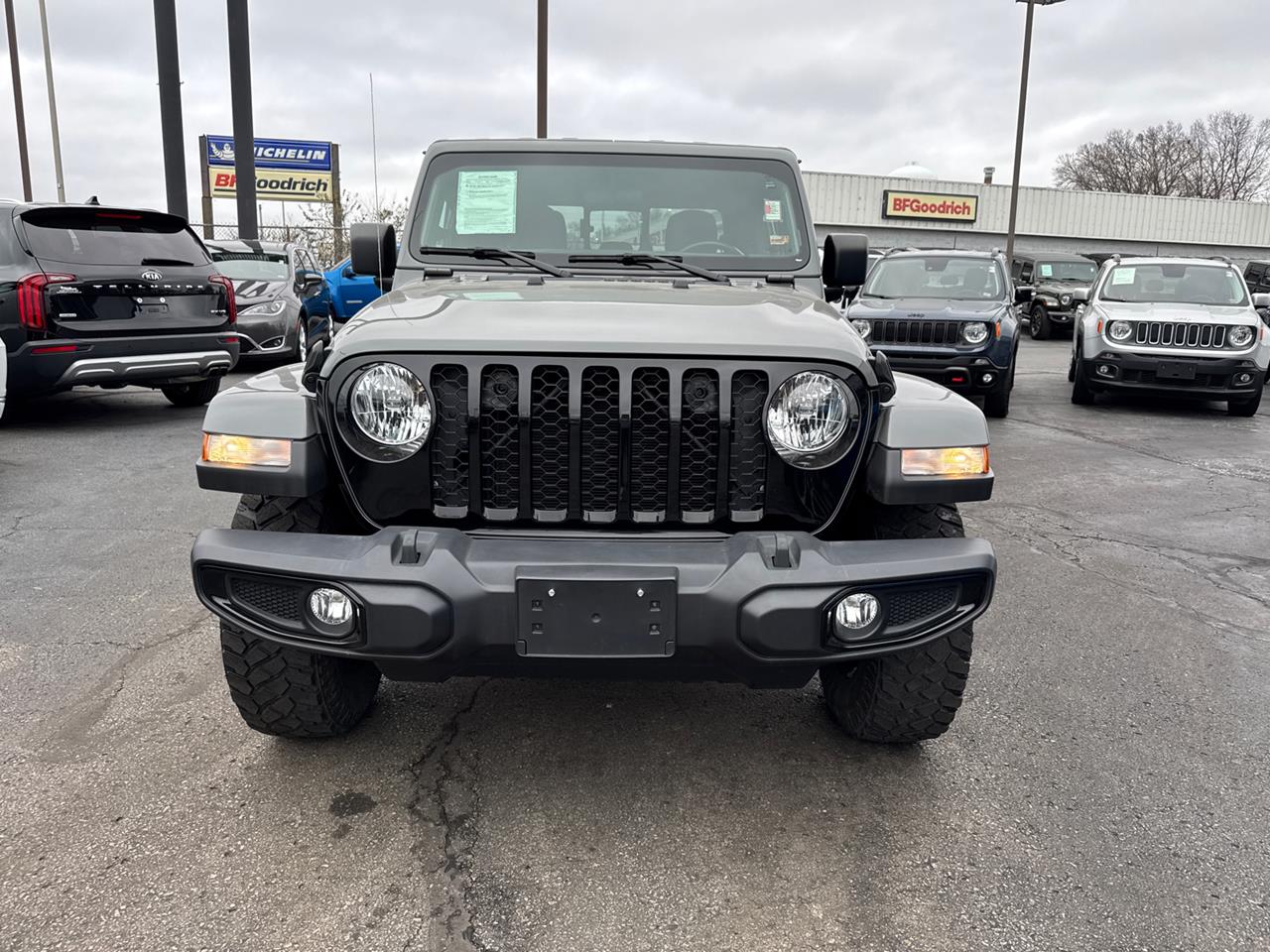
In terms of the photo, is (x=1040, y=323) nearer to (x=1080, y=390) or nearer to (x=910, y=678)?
(x=1080, y=390)

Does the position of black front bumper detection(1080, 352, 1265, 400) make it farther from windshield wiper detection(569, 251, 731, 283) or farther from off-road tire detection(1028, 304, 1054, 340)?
off-road tire detection(1028, 304, 1054, 340)

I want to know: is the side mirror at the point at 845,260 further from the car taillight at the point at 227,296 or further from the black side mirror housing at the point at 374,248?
the car taillight at the point at 227,296

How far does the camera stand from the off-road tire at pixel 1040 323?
68.8ft

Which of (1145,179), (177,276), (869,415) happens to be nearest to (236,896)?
(869,415)

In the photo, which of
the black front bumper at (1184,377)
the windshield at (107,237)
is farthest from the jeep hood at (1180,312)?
the windshield at (107,237)

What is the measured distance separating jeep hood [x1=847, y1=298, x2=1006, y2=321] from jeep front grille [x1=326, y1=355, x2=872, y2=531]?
770 cm

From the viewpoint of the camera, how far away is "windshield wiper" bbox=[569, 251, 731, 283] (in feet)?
11.4

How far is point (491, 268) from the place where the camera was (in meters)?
3.55

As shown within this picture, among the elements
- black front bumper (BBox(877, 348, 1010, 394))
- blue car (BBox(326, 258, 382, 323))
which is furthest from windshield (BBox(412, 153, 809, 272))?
blue car (BBox(326, 258, 382, 323))

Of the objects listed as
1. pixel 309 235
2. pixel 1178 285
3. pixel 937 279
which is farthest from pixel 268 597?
pixel 309 235

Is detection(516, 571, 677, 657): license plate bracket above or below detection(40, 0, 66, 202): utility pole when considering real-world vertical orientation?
below

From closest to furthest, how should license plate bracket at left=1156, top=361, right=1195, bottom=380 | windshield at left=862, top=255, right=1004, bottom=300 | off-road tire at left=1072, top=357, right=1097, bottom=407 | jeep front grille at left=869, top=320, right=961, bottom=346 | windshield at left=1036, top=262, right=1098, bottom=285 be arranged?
jeep front grille at left=869, top=320, right=961, bottom=346 < license plate bracket at left=1156, top=361, right=1195, bottom=380 < windshield at left=862, top=255, right=1004, bottom=300 < off-road tire at left=1072, top=357, right=1097, bottom=407 < windshield at left=1036, top=262, right=1098, bottom=285

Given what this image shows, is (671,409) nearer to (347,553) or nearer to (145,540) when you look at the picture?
(347,553)

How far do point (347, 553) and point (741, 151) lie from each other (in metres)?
2.39
